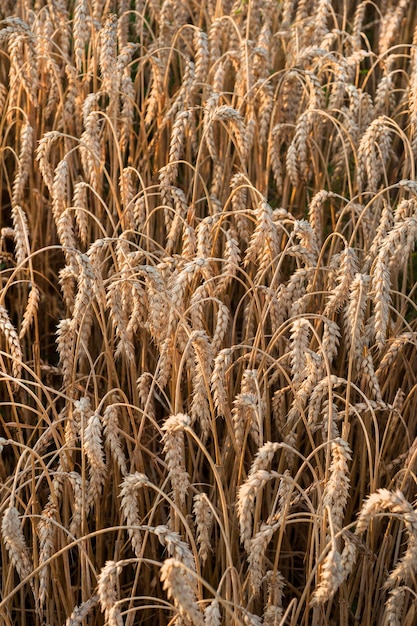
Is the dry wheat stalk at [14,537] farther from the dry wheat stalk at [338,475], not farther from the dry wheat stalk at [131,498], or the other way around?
the dry wheat stalk at [338,475]

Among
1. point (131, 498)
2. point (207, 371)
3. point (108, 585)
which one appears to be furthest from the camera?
point (207, 371)

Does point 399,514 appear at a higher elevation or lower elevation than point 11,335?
lower

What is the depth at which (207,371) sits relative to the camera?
1.46 m

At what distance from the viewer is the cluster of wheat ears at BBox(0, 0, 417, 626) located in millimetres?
1359

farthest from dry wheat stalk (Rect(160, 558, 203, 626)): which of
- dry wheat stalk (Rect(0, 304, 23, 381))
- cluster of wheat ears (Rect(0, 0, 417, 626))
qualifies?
dry wheat stalk (Rect(0, 304, 23, 381))

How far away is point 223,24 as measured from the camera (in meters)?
2.37

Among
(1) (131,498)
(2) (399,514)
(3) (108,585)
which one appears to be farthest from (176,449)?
(2) (399,514)

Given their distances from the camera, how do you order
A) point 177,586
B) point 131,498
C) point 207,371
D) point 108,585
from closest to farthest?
point 177,586 → point 108,585 → point 131,498 → point 207,371

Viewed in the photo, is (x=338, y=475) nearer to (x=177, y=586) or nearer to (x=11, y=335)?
(x=177, y=586)

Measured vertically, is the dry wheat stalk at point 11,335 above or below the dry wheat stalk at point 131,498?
above

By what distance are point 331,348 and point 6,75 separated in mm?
1602

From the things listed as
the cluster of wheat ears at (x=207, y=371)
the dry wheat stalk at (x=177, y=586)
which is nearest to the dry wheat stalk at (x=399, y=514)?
the cluster of wheat ears at (x=207, y=371)

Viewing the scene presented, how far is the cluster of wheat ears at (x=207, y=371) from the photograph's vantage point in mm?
1359

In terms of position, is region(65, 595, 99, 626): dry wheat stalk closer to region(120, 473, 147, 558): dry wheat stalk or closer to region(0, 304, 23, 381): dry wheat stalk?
region(120, 473, 147, 558): dry wheat stalk
